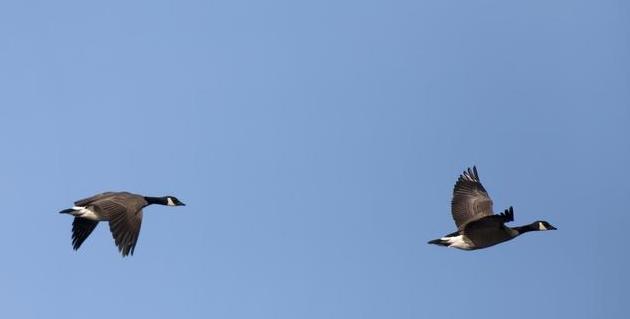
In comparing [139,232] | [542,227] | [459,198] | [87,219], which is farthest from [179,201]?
[542,227]

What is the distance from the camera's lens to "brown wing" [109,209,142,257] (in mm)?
24375

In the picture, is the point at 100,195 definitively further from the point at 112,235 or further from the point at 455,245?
the point at 455,245

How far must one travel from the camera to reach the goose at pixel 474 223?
1016 inches

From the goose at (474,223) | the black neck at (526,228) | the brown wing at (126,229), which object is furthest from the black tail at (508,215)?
the brown wing at (126,229)

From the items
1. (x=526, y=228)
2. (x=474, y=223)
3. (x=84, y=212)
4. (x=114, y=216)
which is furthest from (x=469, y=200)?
(x=84, y=212)

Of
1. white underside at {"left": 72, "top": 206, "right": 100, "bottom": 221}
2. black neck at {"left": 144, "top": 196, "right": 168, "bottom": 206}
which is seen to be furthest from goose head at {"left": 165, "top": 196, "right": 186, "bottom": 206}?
white underside at {"left": 72, "top": 206, "right": 100, "bottom": 221}

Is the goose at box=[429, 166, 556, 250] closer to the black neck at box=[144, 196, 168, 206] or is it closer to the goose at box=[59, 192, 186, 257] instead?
the goose at box=[59, 192, 186, 257]

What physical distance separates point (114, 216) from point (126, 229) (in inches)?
24.3

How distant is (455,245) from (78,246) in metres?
9.21

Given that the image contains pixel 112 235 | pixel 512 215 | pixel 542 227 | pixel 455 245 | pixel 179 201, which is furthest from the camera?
pixel 179 201

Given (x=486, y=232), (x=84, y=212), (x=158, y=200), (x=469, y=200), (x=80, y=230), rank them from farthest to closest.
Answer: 1. (x=158, y=200)
2. (x=469, y=200)
3. (x=80, y=230)
4. (x=84, y=212)
5. (x=486, y=232)

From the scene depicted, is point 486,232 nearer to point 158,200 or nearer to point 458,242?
point 458,242

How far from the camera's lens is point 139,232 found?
2480cm

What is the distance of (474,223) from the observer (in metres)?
25.4
